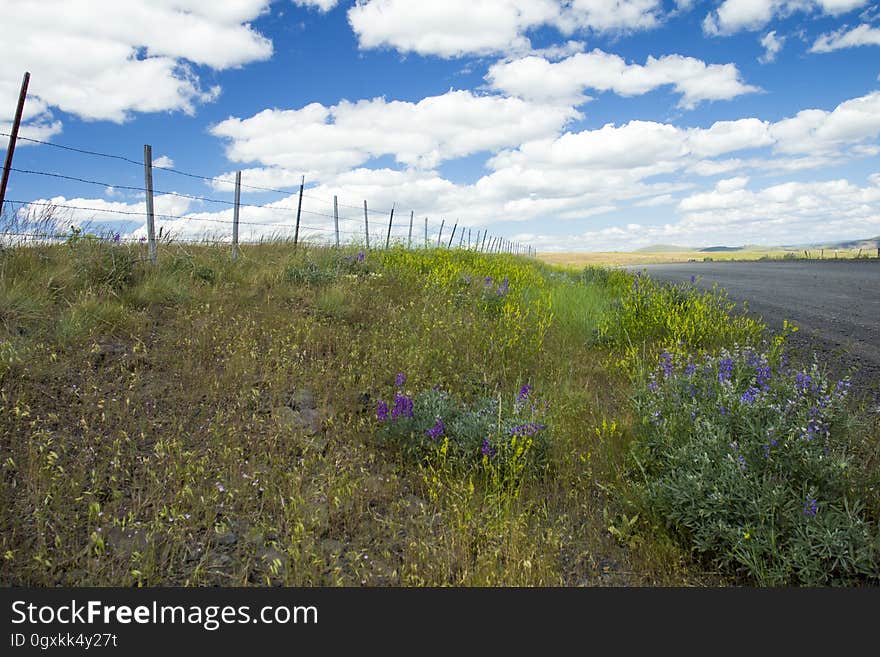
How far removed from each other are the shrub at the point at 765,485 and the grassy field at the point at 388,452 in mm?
18

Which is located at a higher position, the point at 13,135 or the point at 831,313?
the point at 13,135

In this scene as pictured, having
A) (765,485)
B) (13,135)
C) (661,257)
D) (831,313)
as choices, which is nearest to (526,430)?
(765,485)

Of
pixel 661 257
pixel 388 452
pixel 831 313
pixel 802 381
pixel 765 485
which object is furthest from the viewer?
pixel 661 257

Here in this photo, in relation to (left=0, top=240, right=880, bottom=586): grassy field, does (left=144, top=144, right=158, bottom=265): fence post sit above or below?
above

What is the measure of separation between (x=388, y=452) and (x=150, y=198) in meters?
6.25

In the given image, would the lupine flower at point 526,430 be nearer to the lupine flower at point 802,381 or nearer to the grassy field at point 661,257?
the lupine flower at point 802,381

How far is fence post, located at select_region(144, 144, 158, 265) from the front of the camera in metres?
8.08

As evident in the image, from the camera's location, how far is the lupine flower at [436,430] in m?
4.16

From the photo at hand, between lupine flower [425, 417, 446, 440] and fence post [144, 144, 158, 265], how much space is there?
5890mm

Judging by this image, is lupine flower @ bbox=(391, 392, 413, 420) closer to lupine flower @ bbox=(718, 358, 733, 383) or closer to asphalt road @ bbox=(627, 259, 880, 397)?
lupine flower @ bbox=(718, 358, 733, 383)

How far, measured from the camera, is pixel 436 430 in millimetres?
4176

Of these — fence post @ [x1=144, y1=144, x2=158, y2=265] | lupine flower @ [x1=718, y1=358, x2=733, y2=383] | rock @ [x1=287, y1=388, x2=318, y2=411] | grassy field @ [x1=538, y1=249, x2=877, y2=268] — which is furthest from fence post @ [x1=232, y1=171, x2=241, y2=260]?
Answer: grassy field @ [x1=538, y1=249, x2=877, y2=268]

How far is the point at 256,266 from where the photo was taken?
908cm

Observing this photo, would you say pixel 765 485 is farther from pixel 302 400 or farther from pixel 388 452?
pixel 302 400
